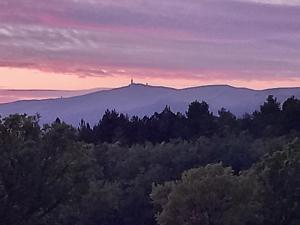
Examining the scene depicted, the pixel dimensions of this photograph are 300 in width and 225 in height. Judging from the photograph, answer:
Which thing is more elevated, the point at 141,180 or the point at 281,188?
the point at 281,188

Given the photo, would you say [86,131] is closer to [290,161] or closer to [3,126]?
[290,161]

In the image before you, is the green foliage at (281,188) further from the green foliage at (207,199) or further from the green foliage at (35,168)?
the green foliage at (35,168)

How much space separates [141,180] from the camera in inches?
2290

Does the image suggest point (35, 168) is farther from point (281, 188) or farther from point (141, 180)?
point (141, 180)

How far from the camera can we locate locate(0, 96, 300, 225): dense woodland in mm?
33219

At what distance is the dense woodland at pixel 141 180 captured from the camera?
109 feet

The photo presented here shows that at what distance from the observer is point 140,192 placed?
5741 centimetres

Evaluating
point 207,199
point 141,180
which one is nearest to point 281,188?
point 207,199

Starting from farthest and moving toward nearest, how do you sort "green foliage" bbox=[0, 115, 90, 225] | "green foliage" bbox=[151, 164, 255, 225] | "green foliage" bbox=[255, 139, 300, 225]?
"green foliage" bbox=[151, 164, 255, 225]
"green foliage" bbox=[255, 139, 300, 225]
"green foliage" bbox=[0, 115, 90, 225]

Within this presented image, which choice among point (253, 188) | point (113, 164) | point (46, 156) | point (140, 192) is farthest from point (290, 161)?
point (113, 164)

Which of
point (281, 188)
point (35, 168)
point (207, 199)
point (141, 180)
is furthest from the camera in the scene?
point (141, 180)

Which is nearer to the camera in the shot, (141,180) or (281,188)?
(281,188)

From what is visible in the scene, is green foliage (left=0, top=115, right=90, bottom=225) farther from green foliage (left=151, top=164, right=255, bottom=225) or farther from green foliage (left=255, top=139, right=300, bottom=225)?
green foliage (left=255, top=139, right=300, bottom=225)

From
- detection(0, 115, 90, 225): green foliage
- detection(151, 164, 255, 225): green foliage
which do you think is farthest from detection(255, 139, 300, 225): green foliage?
detection(0, 115, 90, 225): green foliage
